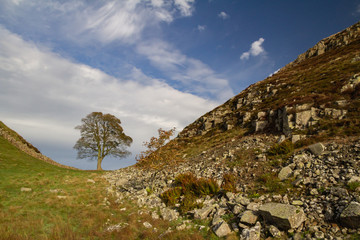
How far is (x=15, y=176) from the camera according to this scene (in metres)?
16.5

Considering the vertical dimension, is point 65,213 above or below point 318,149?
below

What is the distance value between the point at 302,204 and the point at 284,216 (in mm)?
1778

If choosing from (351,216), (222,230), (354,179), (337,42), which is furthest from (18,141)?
(337,42)

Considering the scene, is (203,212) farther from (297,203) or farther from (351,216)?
(351,216)

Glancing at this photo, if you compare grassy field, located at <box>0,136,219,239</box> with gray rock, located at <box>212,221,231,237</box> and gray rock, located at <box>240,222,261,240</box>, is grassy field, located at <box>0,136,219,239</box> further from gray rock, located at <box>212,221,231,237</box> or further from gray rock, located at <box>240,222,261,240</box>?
gray rock, located at <box>240,222,261,240</box>

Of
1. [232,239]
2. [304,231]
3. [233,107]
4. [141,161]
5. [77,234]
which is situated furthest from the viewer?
[233,107]

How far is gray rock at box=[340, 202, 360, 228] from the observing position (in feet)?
19.4

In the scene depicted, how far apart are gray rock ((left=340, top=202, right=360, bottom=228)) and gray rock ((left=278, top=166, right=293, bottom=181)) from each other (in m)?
4.47

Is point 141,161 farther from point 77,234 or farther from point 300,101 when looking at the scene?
point 300,101

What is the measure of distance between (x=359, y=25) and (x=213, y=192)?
6962 centimetres

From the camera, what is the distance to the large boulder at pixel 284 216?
666 cm

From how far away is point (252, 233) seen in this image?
682 centimetres

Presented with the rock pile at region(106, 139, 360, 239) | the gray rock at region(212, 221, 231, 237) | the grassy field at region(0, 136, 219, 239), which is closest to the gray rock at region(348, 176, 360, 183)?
the rock pile at region(106, 139, 360, 239)

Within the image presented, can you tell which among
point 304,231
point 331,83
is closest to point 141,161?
point 304,231
